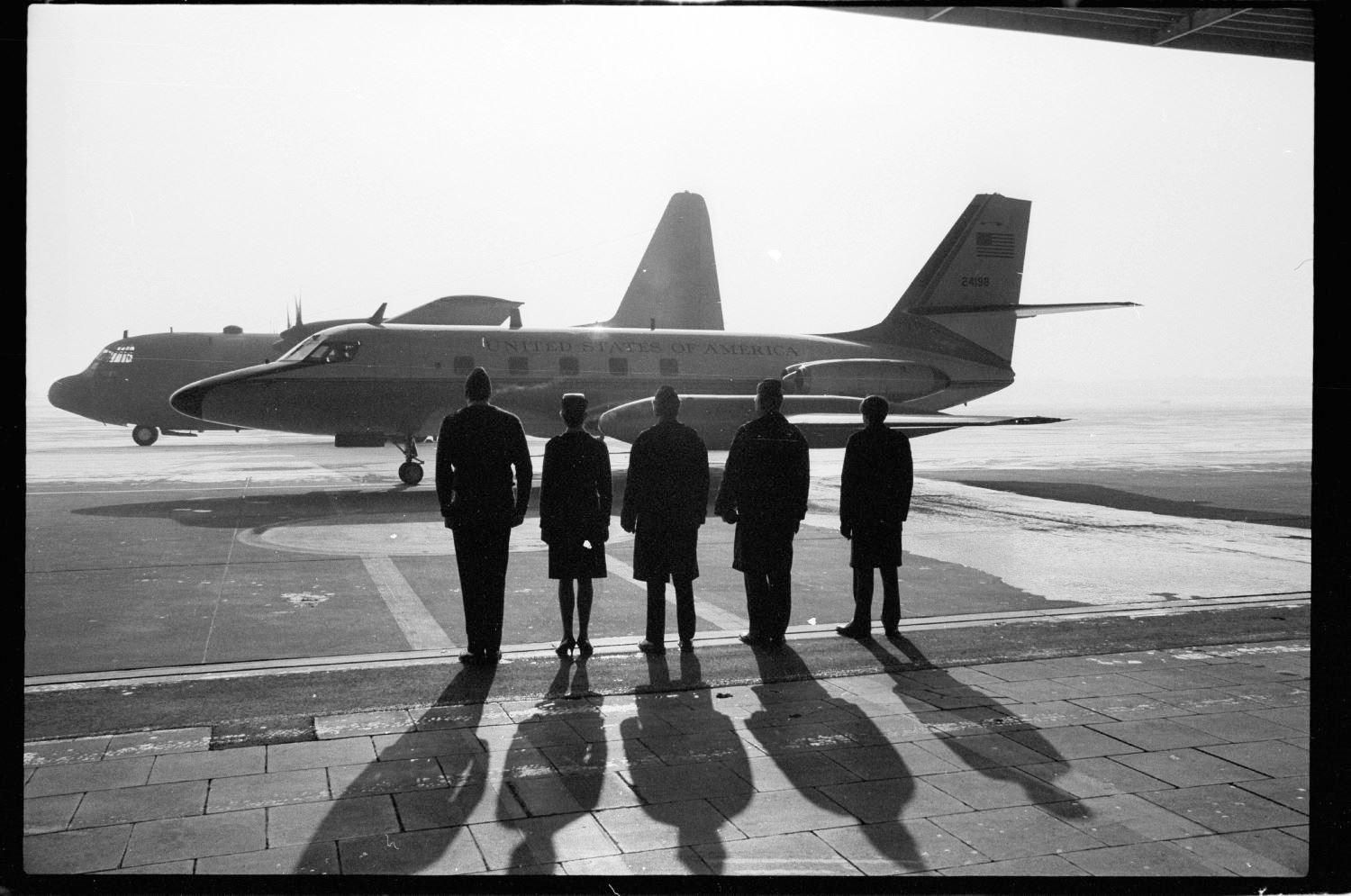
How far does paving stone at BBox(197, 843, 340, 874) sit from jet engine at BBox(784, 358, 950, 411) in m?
17.4

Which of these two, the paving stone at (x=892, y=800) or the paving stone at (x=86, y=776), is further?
the paving stone at (x=86, y=776)

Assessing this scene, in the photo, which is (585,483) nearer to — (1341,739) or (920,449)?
(1341,739)

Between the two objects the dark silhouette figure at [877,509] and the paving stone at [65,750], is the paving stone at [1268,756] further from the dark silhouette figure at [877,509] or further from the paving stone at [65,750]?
the paving stone at [65,750]

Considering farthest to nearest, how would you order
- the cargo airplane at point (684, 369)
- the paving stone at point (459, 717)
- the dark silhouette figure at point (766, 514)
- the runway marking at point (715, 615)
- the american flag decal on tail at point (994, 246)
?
the american flag decal on tail at point (994, 246)
the cargo airplane at point (684, 369)
the runway marking at point (715, 615)
the dark silhouette figure at point (766, 514)
the paving stone at point (459, 717)

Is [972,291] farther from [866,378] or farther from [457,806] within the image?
[457,806]

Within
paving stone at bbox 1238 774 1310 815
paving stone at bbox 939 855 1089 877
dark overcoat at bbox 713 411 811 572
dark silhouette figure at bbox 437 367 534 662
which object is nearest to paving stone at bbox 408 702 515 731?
dark silhouette figure at bbox 437 367 534 662

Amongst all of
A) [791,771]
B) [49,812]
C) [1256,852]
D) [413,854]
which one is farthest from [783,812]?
[49,812]

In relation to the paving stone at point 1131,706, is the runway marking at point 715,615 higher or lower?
higher

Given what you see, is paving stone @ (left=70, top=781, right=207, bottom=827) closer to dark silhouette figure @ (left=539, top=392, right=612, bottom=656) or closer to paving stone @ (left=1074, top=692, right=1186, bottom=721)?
dark silhouette figure @ (left=539, top=392, right=612, bottom=656)

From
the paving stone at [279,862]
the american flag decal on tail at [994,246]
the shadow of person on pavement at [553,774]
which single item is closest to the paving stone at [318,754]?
the shadow of person on pavement at [553,774]

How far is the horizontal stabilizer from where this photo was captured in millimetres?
20484

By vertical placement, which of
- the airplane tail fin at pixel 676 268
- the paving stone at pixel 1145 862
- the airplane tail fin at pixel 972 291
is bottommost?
the paving stone at pixel 1145 862

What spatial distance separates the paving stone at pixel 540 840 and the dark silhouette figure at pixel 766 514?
11.2 ft

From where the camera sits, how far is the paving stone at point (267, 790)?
15.2ft
